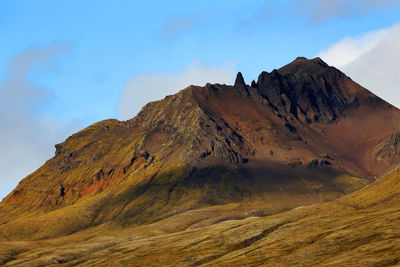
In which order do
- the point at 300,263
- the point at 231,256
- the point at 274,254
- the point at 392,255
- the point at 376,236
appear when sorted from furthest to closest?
the point at 231,256, the point at 274,254, the point at 376,236, the point at 300,263, the point at 392,255

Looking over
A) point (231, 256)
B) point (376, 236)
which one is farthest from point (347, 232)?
point (231, 256)

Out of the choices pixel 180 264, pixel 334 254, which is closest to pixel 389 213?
pixel 334 254

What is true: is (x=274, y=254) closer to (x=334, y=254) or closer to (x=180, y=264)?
(x=334, y=254)

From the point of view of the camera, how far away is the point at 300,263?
149m

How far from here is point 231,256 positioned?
7451 inches

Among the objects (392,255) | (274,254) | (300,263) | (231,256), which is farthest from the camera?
(231,256)

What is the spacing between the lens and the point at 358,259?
136 meters

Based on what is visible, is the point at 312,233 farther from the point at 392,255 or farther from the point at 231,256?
the point at 392,255

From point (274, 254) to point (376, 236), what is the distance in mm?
33860

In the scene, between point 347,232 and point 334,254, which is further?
point 347,232

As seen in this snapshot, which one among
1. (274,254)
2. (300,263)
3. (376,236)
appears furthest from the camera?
(274,254)

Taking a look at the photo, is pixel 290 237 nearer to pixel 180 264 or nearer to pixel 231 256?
pixel 231 256

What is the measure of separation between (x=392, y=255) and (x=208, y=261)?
80899 millimetres

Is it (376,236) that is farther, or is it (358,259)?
(376,236)
